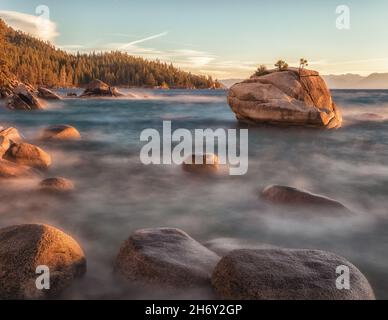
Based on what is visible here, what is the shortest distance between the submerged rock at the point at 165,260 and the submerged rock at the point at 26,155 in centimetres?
845

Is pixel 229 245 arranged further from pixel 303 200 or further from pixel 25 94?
pixel 25 94

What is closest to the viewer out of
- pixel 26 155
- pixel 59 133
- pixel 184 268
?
pixel 184 268

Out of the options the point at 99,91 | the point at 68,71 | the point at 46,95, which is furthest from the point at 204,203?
the point at 68,71

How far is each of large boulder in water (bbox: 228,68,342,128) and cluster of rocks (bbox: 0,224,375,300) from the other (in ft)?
67.8

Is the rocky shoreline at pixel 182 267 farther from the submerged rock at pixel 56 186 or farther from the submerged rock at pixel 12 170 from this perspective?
the submerged rock at pixel 12 170

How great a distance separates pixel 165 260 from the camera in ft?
21.1

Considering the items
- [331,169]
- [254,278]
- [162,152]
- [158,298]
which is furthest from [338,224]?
[162,152]

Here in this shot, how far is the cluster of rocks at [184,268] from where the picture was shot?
5539 mm

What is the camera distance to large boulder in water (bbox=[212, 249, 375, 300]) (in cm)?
545

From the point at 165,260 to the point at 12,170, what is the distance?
26.8 ft

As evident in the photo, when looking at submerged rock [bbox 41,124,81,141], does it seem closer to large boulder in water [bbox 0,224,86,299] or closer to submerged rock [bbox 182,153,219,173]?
submerged rock [bbox 182,153,219,173]

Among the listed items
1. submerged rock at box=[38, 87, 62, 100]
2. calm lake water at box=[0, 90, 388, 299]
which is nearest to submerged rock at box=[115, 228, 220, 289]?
calm lake water at box=[0, 90, 388, 299]

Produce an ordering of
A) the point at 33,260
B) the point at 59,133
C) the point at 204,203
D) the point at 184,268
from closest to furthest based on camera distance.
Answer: the point at 33,260, the point at 184,268, the point at 204,203, the point at 59,133
